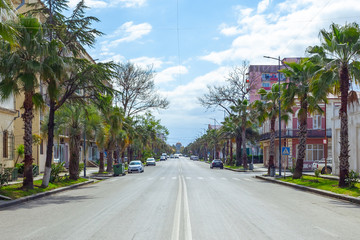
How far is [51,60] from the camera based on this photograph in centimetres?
1944

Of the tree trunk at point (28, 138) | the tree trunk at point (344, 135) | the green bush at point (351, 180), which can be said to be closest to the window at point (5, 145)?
the tree trunk at point (28, 138)

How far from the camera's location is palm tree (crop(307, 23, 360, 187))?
21.0m

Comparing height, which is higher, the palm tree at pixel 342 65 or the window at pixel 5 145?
the palm tree at pixel 342 65

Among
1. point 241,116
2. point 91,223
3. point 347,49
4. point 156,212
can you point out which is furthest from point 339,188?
point 241,116

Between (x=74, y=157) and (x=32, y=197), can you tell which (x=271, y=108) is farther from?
(x=32, y=197)

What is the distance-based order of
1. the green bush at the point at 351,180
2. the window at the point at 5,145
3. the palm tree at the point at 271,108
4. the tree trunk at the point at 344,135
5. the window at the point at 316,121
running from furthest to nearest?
the window at the point at 316,121 → the palm tree at the point at 271,108 → the window at the point at 5,145 → the tree trunk at the point at 344,135 → the green bush at the point at 351,180

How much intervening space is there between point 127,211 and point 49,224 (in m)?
2.92

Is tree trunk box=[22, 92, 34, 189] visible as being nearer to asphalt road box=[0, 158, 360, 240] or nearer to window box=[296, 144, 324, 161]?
asphalt road box=[0, 158, 360, 240]

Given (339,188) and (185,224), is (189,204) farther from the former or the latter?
(339,188)

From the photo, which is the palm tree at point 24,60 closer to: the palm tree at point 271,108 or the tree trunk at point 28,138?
the tree trunk at point 28,138

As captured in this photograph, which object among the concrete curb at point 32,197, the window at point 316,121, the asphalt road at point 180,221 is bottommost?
the concrete curb at point 32,197

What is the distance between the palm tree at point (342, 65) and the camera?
A: 2097 cm

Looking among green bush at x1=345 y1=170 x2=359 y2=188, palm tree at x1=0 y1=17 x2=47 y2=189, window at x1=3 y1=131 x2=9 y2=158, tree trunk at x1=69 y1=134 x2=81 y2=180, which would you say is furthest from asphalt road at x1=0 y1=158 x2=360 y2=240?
window at x1=3 y1=131 x2=9 y2=158

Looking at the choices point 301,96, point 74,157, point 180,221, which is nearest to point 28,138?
point 74,157
